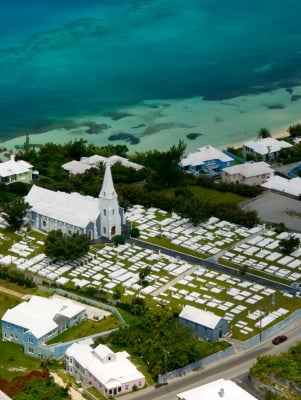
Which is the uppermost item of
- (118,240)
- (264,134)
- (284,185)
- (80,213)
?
(264,134)

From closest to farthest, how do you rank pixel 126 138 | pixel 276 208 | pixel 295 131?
pixel 276 208, pixel 295 131, pixel 126 138

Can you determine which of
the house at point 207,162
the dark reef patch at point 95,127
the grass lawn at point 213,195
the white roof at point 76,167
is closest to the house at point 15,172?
the white roof at point 76,167

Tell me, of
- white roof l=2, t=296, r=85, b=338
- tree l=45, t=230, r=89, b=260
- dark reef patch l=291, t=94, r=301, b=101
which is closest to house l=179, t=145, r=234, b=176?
tree l=45, t=230, r=89, b=260

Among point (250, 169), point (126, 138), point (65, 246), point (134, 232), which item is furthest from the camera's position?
point (126, 138)

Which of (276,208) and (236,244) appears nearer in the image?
(236,244)

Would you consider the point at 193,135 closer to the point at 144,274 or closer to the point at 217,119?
the point at 217,119

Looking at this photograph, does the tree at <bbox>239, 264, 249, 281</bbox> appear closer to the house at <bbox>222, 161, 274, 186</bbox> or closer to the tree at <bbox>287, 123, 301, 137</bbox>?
the house at <bbox>222, 161, 274, 186</bbox>

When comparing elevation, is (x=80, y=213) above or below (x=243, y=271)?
above

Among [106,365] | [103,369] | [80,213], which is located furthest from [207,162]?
[103,369]
